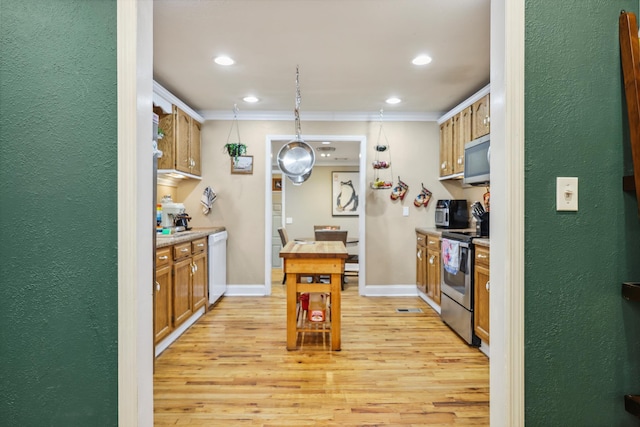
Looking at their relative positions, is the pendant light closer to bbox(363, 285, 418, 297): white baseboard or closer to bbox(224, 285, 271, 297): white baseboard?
bbox(224, 285, 271, 297): white baseboard

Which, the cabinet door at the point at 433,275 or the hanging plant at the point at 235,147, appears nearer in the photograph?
the cabinet door at the point at 433,275

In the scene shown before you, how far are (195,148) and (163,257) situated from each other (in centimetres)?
200

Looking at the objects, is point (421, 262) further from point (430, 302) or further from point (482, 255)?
point (482, 255)

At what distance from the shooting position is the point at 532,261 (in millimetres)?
1119

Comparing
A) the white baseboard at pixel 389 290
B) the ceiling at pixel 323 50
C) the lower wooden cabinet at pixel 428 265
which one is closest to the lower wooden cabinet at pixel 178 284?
the ceiling at pixel 323 50

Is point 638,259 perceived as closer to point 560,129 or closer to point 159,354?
point 560,129

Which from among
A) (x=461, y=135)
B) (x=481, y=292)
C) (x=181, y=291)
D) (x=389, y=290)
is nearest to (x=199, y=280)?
(x=181, y=291)

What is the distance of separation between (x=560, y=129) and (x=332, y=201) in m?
6.94

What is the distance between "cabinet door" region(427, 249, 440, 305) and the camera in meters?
3.93

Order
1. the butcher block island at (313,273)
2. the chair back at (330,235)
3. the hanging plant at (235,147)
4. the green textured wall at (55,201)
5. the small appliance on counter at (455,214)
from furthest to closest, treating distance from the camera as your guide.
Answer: the chair back at (330,235)
the small appliance on counter at (455,214)
the hanging plant at (235,147)
the butcher block island at (313,273)
the green textured wall at (55,201)

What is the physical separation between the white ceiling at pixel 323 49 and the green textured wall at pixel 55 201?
123 centimetres

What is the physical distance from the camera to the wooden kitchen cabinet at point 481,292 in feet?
8.98

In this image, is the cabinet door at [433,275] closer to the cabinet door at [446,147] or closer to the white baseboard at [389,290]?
the white baseboard at [389,290]

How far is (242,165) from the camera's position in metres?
4.70
